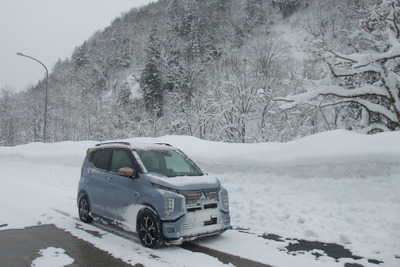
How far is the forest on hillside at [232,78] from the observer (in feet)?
45.2

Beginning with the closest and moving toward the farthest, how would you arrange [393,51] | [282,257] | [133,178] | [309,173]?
[282,257], [133,178], [309,173], [393,51]

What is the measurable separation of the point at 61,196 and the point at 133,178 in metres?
6.51

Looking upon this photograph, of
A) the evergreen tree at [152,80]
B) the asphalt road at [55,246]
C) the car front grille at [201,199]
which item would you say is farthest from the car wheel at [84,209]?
the evergreen tree at [152,80]

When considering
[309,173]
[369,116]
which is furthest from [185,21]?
[309,173]

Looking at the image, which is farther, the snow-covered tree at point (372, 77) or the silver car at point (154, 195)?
the snow-covered tree at point (372, 77)


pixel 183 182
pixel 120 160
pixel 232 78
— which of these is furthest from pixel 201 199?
pixel 232 78

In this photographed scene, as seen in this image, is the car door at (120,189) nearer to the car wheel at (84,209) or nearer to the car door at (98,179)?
the car door at (98,179)

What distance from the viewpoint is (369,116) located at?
532 inches

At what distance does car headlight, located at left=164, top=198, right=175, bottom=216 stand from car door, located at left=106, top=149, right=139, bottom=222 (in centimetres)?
81

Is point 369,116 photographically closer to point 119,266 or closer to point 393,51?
point 393,51

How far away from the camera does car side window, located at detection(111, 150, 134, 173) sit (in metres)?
6.76

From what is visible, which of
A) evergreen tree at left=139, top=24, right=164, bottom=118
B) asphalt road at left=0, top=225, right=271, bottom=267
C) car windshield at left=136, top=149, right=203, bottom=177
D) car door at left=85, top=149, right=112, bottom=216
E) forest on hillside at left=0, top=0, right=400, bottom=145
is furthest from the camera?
evergreen tree at left=139, top=24, right=164, bottom=118

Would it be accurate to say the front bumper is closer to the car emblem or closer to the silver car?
the silver car

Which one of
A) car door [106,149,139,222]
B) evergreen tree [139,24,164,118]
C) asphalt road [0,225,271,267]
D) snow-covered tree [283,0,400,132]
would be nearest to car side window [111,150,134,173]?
car door [106,149,139,222]
